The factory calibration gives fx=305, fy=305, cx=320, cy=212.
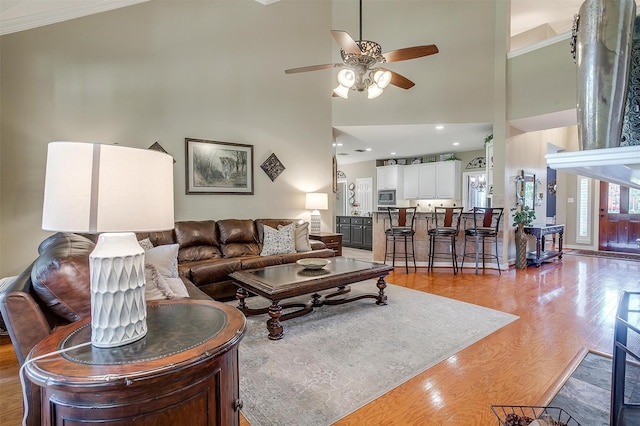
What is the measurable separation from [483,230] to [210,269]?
4187 mm

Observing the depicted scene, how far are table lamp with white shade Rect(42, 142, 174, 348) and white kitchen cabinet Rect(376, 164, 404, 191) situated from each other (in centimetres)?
804

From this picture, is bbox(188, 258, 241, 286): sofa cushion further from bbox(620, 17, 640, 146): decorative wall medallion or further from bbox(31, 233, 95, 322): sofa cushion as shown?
bbox(620, 17, 640, 146): decorative wall medallion

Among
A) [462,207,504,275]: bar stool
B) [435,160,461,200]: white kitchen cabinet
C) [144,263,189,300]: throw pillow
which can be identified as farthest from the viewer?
[435,160,461,200]: white kitchen cabinet

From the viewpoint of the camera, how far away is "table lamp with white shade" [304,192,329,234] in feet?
16.8

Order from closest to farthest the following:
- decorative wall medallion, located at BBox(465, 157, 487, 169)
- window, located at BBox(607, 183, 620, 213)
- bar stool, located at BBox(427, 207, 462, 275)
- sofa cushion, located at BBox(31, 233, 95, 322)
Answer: sofa cushion, located at BBox(31, 233, 95, 322)
bar stool, located at BBox(427, 207, 462, 275)
window, located at BBox(607, 183, 620, 213)
decorative wall medallion, located at BBox(465, 157, 487, 169)

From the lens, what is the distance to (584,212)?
7332mm

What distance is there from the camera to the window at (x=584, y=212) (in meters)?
7.23

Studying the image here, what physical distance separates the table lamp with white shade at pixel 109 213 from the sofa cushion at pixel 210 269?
8.00 ft

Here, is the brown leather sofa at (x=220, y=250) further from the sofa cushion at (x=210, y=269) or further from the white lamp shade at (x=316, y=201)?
the white lamp shade at (x=316, y=201)

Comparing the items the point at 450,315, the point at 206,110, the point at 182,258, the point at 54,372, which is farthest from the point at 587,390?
the point at 206,110

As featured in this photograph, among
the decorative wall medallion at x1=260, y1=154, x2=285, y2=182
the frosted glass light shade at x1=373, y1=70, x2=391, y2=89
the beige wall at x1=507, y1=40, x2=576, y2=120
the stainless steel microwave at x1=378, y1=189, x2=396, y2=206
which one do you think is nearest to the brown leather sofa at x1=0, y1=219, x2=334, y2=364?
the decorative wall medallion at x1=260, y1=154, x2=285, y2=182

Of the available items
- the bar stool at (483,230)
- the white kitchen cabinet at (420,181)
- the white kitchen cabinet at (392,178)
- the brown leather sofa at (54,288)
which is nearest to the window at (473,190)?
the white kitchen cabinet at (420,181)

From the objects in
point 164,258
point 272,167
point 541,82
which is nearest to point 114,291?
point 164,258

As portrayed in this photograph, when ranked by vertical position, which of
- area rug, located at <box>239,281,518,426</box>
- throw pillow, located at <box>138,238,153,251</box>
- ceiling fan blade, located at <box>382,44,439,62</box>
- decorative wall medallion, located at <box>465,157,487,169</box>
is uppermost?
ceiling fan blade, located at <box>382,44,439,62</box>
